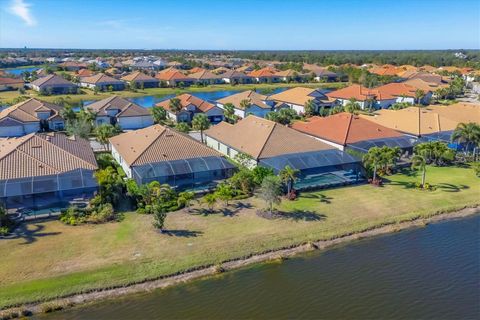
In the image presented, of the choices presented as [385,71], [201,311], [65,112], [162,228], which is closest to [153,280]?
[201,311]

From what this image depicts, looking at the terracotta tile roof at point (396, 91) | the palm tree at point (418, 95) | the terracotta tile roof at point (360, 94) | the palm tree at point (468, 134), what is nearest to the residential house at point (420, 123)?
the palm tree at point (468, 134)

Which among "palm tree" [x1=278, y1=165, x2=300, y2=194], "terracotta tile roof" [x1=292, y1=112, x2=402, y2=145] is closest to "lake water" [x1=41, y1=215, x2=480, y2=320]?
"palm tree" [x1=278, y1=165, x2=300, y2=194]

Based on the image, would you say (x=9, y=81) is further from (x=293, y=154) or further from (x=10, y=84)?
(x=293, y=154)

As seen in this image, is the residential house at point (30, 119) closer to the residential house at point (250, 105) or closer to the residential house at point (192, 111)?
the residential house at point (192, 111)

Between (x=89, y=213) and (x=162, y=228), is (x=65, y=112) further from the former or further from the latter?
(x=162, y=228)

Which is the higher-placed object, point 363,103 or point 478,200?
point 363,103

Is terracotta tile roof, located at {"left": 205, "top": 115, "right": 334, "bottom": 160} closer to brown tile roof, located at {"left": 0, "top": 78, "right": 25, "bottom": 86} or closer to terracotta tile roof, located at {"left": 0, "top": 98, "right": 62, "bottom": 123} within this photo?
terracotta tile roof, located at {"left": 0, "top": 98, "right": 62, "bottom": 123}
